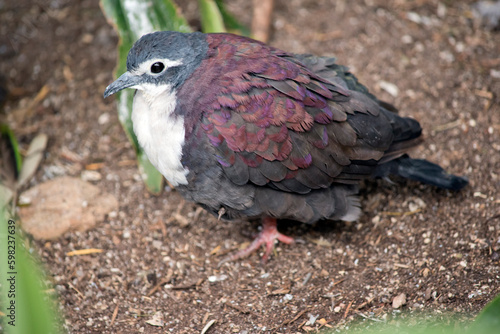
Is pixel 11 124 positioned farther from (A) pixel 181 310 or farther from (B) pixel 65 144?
(A) pixel 181 310

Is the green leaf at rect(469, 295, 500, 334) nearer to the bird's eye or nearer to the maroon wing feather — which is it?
the maroon wing feather

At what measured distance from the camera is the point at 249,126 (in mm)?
2949

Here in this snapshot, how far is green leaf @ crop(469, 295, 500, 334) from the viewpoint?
5.46 feet

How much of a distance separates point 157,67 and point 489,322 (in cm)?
227

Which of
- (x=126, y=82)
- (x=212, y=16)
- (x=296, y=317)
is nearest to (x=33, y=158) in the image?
(x=126, y=82)

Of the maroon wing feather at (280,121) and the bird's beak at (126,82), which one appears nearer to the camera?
the maroon wing feather at (280,121)

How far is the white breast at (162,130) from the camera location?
2.98m

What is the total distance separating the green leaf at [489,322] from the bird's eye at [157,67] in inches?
87.7

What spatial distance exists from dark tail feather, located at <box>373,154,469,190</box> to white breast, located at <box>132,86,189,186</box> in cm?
142

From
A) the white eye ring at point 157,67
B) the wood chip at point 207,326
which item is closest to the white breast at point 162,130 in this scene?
the white eye ring at point 157,67

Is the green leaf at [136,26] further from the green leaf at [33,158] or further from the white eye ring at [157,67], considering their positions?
the green leaf at [33,158]

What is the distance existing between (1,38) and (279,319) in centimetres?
392

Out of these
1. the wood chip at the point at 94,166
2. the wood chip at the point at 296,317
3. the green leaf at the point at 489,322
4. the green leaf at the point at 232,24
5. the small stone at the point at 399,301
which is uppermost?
the green leaf at the point at 232,24

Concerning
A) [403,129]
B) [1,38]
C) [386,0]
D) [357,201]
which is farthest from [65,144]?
[386,0]
